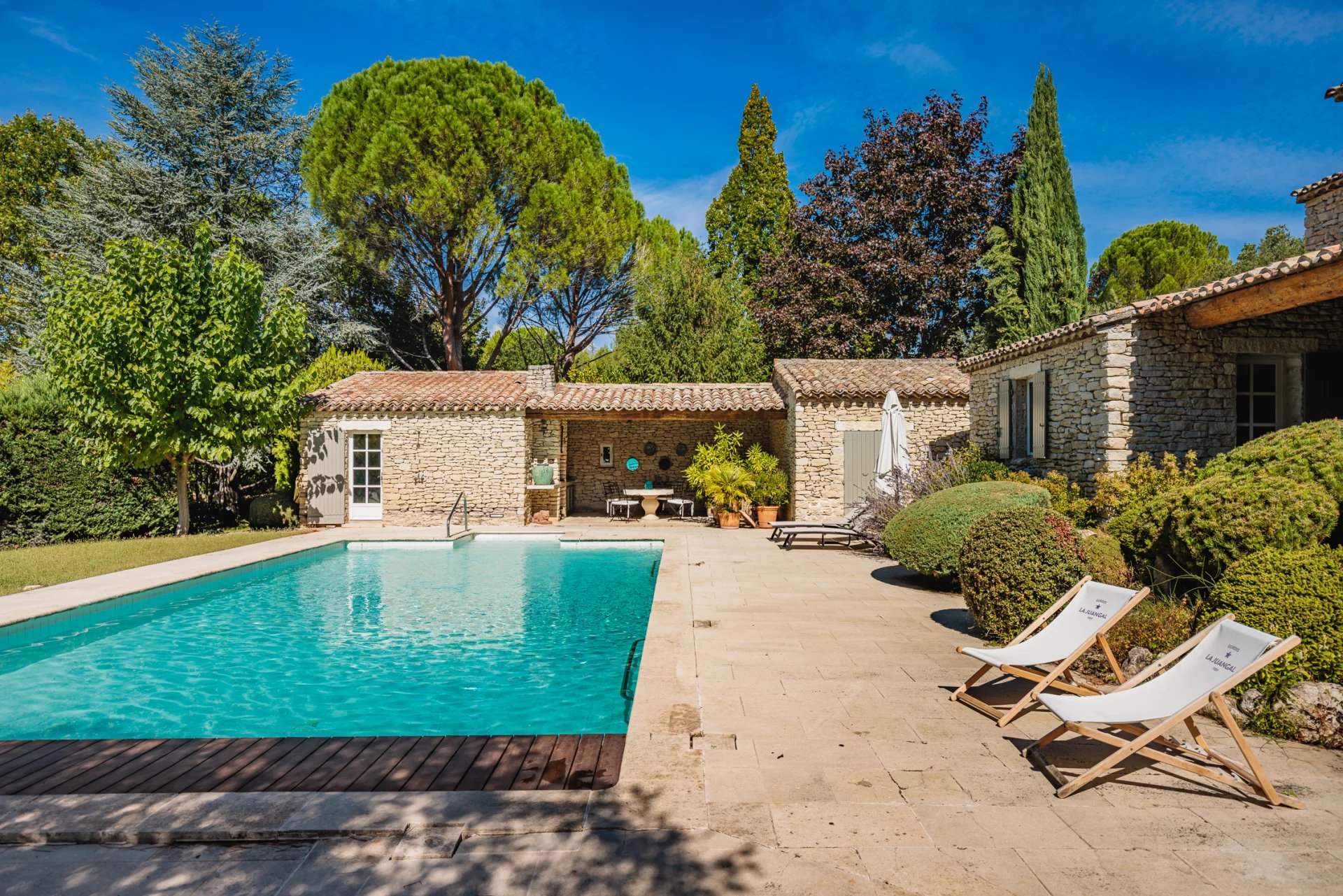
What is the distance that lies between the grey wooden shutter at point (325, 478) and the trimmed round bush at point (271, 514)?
1.50 ft

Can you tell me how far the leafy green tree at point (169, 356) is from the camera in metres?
12.4

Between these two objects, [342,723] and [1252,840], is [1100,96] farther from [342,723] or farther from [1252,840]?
[342,723]

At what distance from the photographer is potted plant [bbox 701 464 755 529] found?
611 inches

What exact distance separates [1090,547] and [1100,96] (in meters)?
14.8

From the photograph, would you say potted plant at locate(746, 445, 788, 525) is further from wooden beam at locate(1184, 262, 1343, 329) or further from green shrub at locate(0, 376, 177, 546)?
green shrub at locate(0, 376, 177, 546)

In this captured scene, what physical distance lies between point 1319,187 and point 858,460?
29.7ft

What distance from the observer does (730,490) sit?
15.6 m

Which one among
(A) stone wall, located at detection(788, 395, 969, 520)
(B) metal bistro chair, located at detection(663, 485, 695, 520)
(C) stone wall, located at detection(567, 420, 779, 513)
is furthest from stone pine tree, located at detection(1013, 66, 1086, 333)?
(B) metal bistro chair, located at detection(663, 485, 695, 520)

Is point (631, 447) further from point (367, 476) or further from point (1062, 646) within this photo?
point (1062, 646)

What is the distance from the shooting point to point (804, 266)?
898 inches

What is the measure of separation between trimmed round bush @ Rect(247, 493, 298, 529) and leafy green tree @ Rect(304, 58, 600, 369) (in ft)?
26.2

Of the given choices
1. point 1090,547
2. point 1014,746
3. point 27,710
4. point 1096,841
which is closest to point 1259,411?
point 1090,547

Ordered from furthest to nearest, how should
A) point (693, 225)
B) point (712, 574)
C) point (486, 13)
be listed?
1. point (693, 225)
2. point (486, 13)
3. point (712, 574)

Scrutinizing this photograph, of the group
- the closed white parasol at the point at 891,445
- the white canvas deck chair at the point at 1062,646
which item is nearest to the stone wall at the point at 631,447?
the closed white parasol at the point at 891,445
